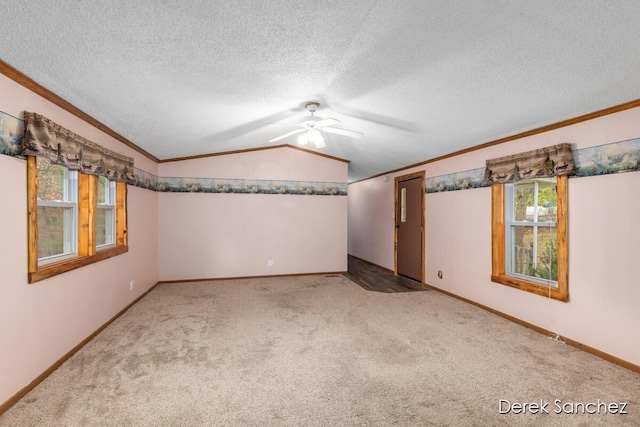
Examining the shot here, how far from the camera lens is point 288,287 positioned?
5070 mm

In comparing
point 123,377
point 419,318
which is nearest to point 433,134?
point 419,318

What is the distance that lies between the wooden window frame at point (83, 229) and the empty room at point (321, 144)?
18 mm

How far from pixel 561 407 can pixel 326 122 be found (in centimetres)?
290

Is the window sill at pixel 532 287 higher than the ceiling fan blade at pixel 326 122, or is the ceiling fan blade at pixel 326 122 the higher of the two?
the ceiling fan blade at pixel 326 122

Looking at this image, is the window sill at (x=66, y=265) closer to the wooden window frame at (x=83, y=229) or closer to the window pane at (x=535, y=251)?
the wooden window frame at (x=83, y=229)

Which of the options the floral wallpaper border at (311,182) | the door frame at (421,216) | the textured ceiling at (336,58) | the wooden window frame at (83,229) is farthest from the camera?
the door frame at (421,216)

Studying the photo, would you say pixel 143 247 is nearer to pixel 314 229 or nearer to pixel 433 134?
pixel 314 229

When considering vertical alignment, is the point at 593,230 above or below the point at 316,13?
below

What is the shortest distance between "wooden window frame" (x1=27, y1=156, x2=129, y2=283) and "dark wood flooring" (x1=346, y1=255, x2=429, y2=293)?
3.66 meters

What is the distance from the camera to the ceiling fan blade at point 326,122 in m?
3.08

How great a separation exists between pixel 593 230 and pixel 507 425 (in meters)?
1.99

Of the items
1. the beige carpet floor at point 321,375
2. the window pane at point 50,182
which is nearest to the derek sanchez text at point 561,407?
the beige carpet floor at point 321,375

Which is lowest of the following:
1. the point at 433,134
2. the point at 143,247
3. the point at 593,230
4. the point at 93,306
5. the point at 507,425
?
the point at 507,425

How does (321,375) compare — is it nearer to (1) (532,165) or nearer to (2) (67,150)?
(2) (67,150)
